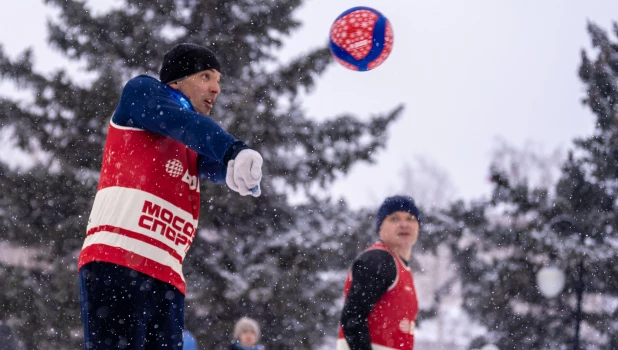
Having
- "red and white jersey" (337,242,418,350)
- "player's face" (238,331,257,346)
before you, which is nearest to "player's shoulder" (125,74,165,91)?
"red and white jersey" (337,242,418,350)

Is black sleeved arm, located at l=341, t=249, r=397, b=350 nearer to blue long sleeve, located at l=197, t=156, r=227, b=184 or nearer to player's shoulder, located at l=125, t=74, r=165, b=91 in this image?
blue long sleeve, located at l=197, t=156, r=227, b=184

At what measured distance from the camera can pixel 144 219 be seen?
2.70 metres

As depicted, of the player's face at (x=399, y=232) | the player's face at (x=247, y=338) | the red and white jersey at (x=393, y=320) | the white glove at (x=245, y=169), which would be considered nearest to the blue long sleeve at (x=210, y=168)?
the white glove at (x=245, y=169)

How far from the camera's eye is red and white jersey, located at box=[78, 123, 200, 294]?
267 centimetres

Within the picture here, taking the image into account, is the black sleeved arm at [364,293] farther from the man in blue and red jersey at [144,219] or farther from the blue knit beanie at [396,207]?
the man in blue and red jersey at [144,219]

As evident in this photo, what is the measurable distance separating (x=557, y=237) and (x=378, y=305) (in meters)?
9.73

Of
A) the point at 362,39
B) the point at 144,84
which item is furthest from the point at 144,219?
the point at 362,39

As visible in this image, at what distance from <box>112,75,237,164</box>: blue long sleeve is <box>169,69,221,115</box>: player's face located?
7.7 inches

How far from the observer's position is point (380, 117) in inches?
489

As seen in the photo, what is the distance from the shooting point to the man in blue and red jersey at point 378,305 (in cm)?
415

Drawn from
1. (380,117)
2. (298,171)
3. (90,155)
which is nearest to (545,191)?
(380,117)

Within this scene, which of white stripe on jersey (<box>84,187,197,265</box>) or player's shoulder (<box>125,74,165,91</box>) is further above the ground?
player's shoulder (<box>125,74,165,91</box>)

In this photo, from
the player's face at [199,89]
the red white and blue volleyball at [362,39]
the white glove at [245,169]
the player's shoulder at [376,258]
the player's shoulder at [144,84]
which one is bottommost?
the white glove at [245,169]

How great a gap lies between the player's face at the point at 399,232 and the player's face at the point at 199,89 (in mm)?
2075
